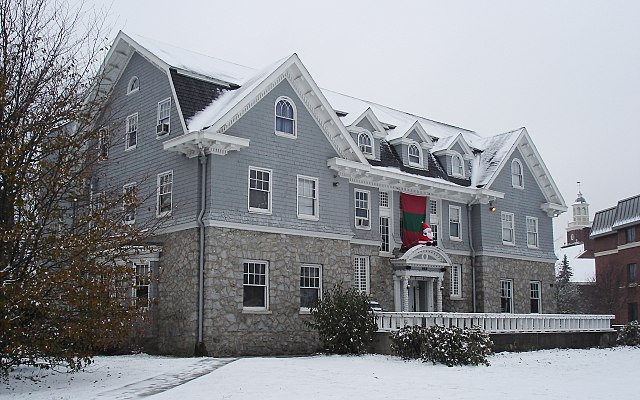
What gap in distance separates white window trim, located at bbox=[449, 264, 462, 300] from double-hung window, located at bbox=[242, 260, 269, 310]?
458 inches

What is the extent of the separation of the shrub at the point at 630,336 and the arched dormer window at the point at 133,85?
2251 centimetres

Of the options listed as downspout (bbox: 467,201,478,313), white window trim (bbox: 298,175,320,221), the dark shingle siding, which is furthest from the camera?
downspout (bbox: 467,201,478,313)

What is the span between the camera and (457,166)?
3503 cm

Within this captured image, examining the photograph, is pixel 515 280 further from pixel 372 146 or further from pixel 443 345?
pixel 443 345

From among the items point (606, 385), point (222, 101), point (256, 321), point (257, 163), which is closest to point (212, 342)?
point (256, 321)

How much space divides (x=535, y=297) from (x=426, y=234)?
9.78 metres

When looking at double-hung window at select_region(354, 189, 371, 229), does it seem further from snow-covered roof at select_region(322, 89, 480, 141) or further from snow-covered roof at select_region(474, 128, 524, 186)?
snow-covered roof at select_region(474, 128, 524, 186)

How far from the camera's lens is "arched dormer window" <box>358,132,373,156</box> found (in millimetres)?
30281

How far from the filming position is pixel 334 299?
23.2m

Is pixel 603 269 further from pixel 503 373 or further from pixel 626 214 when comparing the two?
pixel 503 373

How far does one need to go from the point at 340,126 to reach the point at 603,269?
122 ft

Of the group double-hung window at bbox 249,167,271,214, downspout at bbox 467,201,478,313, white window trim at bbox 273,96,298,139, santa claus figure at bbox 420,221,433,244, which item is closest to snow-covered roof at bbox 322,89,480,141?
white window trim at bbox 273,96,298,139

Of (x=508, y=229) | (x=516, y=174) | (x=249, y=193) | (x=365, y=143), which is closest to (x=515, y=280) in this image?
(x=508, y=229)

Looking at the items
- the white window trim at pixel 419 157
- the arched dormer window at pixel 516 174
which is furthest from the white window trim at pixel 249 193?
the arched dormer window at pixel 516 174
